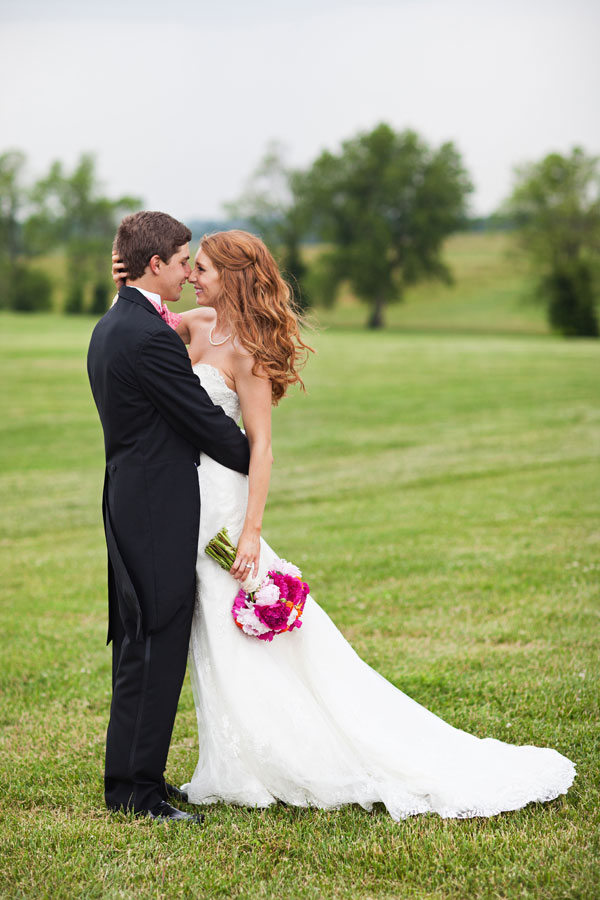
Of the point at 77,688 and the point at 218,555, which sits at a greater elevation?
the point at 218,555

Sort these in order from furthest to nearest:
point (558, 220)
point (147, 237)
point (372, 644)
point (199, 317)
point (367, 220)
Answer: point (367, 220)
point (558, 220)
point (372, 644)
point (199, 317)
point (147, 237)

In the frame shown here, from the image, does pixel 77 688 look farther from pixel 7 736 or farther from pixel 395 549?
pixel 395 549

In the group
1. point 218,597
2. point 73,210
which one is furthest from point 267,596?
point 73,210

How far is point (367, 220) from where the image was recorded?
75375mm

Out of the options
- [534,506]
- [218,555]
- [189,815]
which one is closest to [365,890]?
[189,815]

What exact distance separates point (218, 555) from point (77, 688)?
8.69ft

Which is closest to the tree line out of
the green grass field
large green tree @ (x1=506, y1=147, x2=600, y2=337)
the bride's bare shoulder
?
large green tree @ (x1=506, y1=147, x2=600, y2=337)

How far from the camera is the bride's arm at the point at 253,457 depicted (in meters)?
3.98

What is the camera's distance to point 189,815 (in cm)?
402

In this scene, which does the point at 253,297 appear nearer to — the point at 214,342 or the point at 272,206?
the point at 214,342

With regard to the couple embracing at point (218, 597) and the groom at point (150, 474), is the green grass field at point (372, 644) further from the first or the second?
the groom at point (150, 474)

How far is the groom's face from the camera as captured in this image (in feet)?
12.5

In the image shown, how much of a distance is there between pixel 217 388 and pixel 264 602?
99cm

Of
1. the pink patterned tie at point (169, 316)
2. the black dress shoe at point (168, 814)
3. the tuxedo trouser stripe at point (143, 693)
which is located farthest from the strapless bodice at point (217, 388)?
the black dress shoe at point (168, 814)
